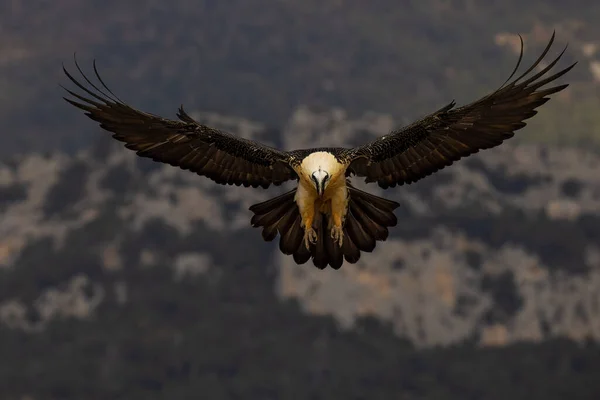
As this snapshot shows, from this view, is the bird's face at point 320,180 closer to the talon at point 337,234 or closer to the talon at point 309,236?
the talon at point 337,234

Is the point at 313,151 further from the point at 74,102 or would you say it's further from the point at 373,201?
the point at 74,102

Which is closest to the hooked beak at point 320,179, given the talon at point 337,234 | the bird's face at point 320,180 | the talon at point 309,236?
the bird's face at point 320,180

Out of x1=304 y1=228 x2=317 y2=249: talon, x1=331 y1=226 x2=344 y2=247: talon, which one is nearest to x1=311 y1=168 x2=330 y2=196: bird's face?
x1=331 y1=226 x2=344 y2=247: talon

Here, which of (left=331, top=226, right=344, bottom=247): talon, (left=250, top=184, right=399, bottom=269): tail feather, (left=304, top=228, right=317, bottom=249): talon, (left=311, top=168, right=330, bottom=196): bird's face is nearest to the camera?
(left=311, top=168, right=330, bottom=196): bird's face

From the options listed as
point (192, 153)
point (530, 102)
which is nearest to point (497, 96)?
point (530, 102)

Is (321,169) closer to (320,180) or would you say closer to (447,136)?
(320,180)

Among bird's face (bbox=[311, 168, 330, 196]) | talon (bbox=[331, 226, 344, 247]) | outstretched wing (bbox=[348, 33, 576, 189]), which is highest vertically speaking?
outstretched wing (bbox=[348, 33, 576, 189])

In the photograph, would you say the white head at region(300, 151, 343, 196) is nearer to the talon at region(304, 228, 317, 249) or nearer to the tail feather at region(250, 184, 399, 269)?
the tail feather at region(250, 184, 399, 269)

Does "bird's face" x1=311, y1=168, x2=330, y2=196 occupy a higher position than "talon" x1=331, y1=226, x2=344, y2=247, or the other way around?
"bird's face" x1=311, y1=168, x2=330, y2=196
